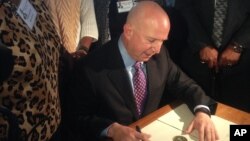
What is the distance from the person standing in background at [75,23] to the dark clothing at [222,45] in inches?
28.4

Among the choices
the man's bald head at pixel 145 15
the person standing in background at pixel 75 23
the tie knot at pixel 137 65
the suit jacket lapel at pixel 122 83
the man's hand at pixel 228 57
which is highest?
the man's bald head at pixel 145 15

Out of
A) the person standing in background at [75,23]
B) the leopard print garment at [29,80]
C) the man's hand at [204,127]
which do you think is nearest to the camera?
the leopard print garment at [29,80]

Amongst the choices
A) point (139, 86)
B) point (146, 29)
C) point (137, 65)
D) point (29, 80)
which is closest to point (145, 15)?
point (146, 29)

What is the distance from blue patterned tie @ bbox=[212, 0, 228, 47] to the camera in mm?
2729

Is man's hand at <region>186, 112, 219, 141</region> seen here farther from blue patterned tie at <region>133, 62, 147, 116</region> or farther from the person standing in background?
the person standing in background

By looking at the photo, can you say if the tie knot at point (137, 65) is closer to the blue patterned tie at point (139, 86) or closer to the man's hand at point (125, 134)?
the blue patterned tie at point (139, 86)

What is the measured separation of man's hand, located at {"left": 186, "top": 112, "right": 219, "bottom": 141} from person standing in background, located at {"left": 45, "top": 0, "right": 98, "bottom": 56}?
3.20ft

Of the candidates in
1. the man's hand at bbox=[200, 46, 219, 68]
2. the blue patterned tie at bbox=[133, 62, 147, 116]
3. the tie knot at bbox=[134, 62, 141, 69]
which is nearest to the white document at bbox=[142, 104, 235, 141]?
the blue patterned tie at bbox=[133, 62, 147, 116]

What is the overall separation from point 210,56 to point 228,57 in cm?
13

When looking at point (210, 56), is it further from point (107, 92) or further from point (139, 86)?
point (107, 92)

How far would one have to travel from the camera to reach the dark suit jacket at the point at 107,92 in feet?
6.68

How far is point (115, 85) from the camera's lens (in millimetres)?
2104

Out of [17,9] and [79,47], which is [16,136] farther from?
[79,47]

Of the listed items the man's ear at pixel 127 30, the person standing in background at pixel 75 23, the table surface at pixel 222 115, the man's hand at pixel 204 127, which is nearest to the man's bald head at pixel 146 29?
the man's ear at pixel 127 30
